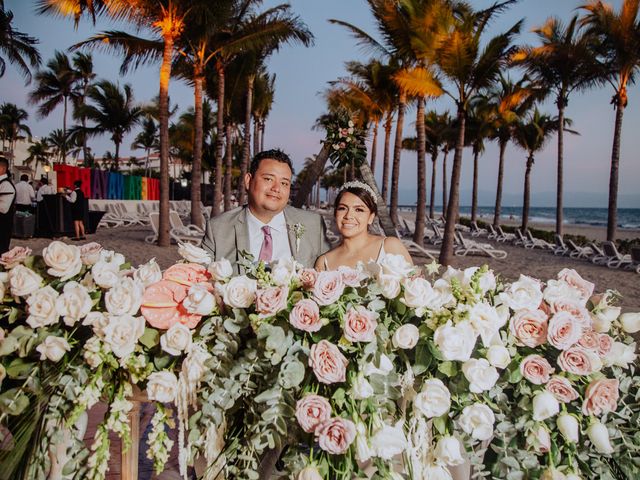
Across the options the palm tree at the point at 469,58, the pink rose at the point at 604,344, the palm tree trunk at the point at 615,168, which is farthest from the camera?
the palm tree trunk at the point at 615,168

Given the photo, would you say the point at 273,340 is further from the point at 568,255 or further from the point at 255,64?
the point at 255,64

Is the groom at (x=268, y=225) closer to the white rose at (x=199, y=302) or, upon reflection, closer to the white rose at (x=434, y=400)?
the white rose at (x=199, y=302)

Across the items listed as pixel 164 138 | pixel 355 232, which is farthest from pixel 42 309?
pixel 164 138

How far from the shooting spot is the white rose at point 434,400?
136 cm

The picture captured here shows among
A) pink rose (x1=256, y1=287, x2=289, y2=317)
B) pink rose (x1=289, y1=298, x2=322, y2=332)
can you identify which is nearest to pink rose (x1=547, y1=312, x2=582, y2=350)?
pink rose (x1=289, y1=298, x2=322, y2=332)

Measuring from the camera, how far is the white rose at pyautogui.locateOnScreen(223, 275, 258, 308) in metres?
1.46

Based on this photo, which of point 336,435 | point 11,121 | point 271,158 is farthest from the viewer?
point 11,121

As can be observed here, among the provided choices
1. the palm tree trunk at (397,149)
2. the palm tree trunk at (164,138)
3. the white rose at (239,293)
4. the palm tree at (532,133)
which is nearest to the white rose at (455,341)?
the white rose at (239,293)

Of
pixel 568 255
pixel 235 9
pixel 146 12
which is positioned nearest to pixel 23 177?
pixel 146 12

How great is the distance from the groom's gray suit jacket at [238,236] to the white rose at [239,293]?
5.68 ft

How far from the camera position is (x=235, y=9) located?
1631 centimetres

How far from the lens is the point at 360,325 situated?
52.8 inches

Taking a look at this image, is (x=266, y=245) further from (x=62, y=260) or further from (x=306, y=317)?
(x=306, y=317)

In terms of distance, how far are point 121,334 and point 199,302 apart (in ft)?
0.81
